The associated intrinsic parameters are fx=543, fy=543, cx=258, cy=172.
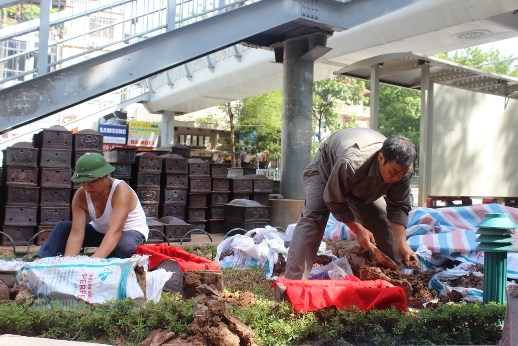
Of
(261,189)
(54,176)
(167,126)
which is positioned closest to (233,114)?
(167,126)

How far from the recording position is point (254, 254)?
6.31 m

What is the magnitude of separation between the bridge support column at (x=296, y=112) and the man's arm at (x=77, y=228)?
22.2ft

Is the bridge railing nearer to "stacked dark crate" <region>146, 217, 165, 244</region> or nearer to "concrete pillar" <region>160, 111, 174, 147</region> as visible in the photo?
"stacked dark crate" <region>146, 217, 165, 244</region>

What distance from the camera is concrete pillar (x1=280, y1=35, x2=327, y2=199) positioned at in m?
11.3

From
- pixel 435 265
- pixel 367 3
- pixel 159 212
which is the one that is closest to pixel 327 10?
pixel 367 3

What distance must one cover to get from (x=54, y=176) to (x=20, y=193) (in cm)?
58

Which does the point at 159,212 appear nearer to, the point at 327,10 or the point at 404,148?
the point at 327,10

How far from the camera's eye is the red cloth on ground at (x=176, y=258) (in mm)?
4594

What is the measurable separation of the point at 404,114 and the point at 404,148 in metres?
29.6

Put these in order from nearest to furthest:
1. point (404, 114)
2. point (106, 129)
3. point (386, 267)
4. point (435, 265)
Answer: point (386, 267), point (435, 265), point (106, 129), point (404, 114)

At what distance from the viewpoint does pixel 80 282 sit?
372 centimetres

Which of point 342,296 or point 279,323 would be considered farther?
point 342,296

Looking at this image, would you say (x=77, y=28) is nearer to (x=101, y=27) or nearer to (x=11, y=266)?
(x=101, y=27)

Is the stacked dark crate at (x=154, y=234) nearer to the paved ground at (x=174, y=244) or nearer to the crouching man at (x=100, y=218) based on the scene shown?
the paved ground at (x=174, y=244)
